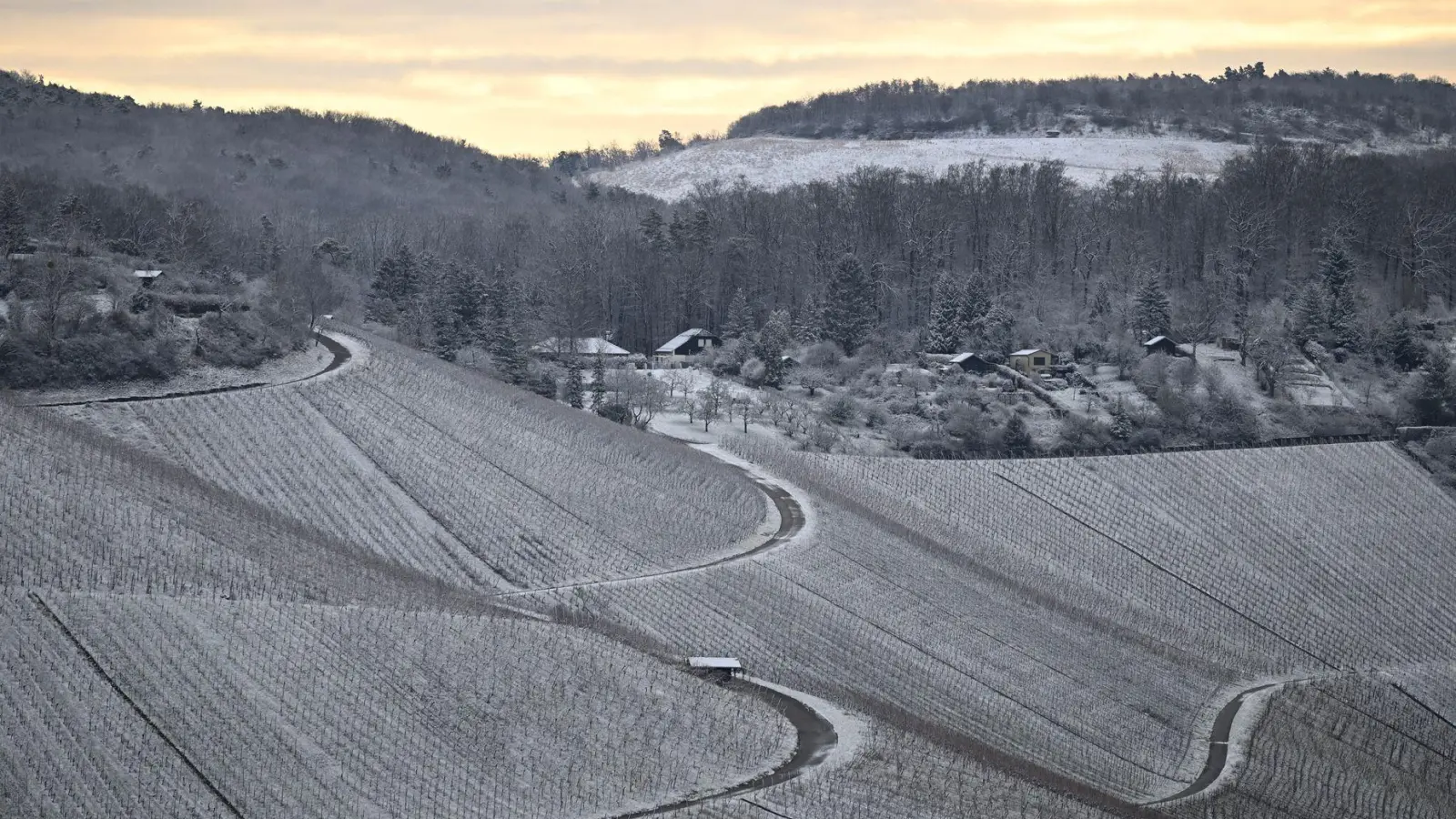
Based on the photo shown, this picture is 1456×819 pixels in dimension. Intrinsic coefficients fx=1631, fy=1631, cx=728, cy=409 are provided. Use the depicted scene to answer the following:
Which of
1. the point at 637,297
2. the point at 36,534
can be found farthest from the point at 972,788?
the point at 637,297

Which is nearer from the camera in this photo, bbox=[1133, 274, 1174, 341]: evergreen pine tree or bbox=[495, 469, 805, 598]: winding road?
bbox=[495, 469, 805, 598]: winding road

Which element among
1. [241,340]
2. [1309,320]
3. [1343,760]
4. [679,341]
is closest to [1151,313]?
[1309,320]

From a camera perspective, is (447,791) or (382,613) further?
(382,613)

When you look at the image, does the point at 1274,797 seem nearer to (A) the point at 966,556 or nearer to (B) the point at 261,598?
(A) the point at 966,556

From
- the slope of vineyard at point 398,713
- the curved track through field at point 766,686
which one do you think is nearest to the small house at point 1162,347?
the curved track through field at point 766,686

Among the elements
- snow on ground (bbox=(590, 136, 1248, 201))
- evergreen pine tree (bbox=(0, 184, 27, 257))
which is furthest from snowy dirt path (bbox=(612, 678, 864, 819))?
snow on ground (bbox=(590, 136, 1248, 201))

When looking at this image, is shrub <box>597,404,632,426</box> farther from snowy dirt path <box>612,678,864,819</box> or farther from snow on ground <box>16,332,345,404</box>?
snowy dirt path <box>612,678,864,819</box>
